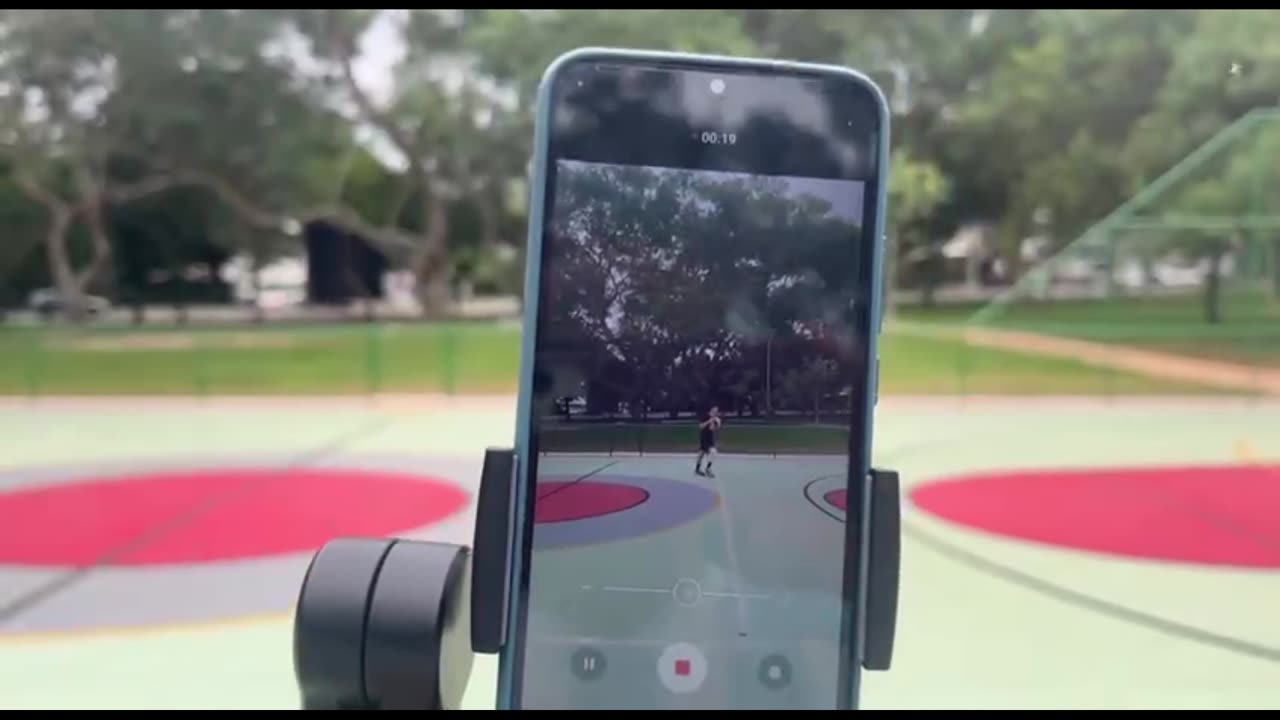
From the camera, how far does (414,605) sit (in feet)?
5.22

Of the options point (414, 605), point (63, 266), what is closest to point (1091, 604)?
point (414, 605)

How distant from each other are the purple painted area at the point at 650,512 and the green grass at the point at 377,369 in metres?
12.2

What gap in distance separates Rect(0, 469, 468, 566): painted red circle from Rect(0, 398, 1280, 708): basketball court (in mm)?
32

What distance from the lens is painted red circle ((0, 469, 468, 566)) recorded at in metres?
6.19

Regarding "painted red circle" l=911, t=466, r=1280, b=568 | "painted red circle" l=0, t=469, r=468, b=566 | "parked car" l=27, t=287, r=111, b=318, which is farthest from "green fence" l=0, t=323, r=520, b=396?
"parked car" l=27, t=287, r=111, b=318

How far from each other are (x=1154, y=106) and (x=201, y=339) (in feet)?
51.9

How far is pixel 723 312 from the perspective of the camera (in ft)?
5.69

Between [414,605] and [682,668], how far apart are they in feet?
1.36

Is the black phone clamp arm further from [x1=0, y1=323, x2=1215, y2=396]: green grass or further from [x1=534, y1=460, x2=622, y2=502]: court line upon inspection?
[x1=0, y1=323, x2=1215, y2=396]: green grass

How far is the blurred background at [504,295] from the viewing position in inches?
181

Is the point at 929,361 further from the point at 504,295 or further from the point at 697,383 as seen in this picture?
the point at 697,383

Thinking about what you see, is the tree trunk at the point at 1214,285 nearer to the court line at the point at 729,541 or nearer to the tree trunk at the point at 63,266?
the court line at the point at 729,541

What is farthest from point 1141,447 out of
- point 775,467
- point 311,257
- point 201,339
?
point 311,257

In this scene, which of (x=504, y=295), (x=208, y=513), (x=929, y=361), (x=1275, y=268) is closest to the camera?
(x=208, y=513)
